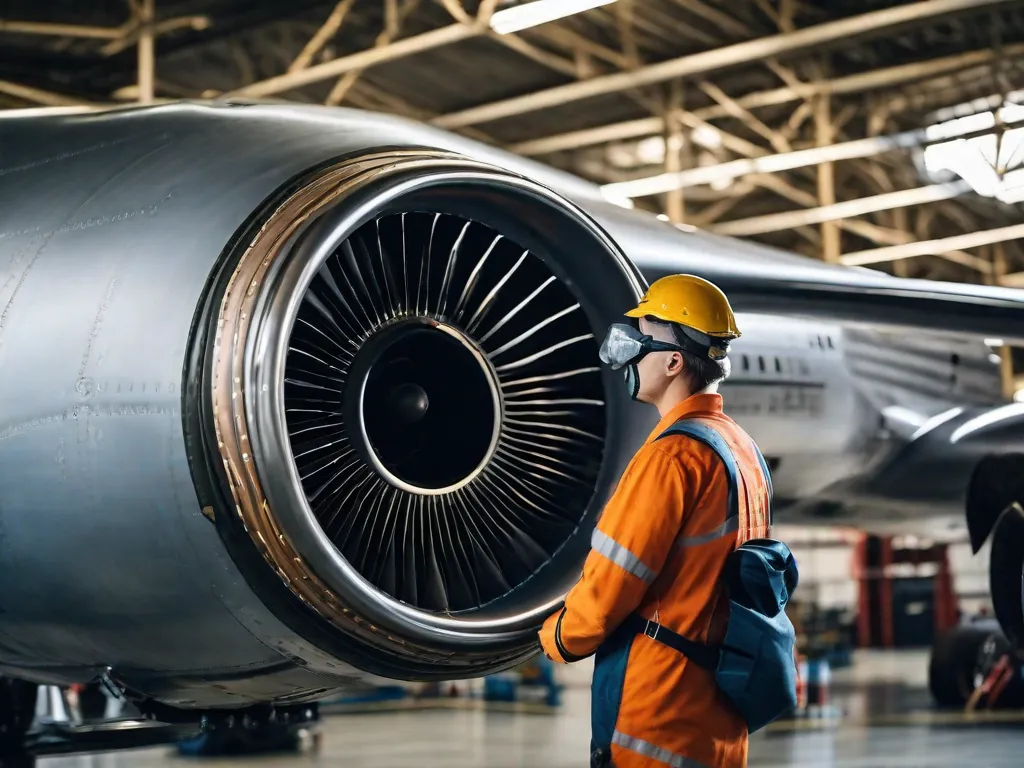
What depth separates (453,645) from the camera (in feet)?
9.49

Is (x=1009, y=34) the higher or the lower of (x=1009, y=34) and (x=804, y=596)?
the higher

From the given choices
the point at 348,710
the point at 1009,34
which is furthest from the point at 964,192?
the point at 348,710

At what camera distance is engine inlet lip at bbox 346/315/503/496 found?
3.07 m

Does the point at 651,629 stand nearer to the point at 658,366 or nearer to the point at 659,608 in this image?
the point at 659,608

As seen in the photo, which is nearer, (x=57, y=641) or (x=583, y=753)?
(x=57, y=641)

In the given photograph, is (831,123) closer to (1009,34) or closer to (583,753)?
(1009,34)

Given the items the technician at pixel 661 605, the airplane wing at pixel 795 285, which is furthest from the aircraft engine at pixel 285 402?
the airplane wing at pixel 795 285

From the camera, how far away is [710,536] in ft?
8.64

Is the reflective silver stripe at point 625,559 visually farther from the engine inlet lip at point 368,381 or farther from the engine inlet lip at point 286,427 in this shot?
the engine inlet lip at point 368,381

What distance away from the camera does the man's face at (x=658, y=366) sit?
9.30 ft

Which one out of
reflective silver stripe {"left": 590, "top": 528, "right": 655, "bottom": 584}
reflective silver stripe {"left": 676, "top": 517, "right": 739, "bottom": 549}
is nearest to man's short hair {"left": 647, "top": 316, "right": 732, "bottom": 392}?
reflective silver stripe {"left": 676, "top": 517, "right": 739, "bottom": 549}

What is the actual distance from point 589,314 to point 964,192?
19735 millimetres

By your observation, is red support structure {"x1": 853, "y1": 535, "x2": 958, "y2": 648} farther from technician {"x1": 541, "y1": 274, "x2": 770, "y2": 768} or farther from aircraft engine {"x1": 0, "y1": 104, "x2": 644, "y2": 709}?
technician {"x1": 541, "y1": 274, "x2": 770, "y2": 768}

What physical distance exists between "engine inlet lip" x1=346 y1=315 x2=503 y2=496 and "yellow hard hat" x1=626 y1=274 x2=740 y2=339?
2.08 feet
